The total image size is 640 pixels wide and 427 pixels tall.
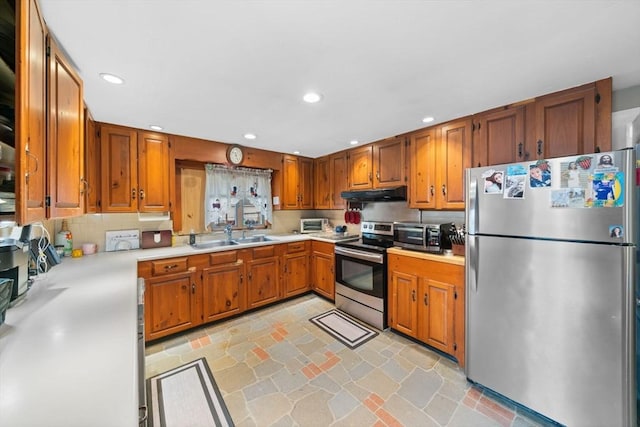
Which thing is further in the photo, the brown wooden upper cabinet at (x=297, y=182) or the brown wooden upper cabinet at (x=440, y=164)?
the brown wooden upper cabinet at (x=297, y=182)

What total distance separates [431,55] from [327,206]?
103 inches

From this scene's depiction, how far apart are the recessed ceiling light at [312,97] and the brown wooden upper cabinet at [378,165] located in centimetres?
131

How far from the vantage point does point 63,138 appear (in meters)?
1.17

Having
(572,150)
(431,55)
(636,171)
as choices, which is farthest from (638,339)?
(431,55)

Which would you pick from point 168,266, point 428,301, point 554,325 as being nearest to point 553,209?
point 554,325

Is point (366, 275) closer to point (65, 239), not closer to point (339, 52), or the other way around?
point (339, 52)

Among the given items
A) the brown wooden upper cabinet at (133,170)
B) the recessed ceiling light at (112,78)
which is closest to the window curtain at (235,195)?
the brown wooden upper cabinet at (133,170)

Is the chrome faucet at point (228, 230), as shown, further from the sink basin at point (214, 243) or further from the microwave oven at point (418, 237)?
the microwave oven at point (418, 237)

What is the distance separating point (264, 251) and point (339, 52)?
7.77 ft

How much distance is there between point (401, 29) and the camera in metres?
1.13

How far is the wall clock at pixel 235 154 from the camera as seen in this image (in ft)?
10.2

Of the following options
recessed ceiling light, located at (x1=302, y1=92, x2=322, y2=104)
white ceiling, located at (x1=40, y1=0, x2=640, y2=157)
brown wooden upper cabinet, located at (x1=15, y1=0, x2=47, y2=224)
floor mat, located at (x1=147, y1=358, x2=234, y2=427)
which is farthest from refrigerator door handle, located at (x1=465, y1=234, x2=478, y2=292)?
brown wooden upper cabinet, located at (x1=15, y1=0, x2=47, y2=224)

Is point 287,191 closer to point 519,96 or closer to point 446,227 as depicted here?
point 446,227

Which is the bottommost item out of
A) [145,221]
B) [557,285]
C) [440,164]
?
[557,285]
